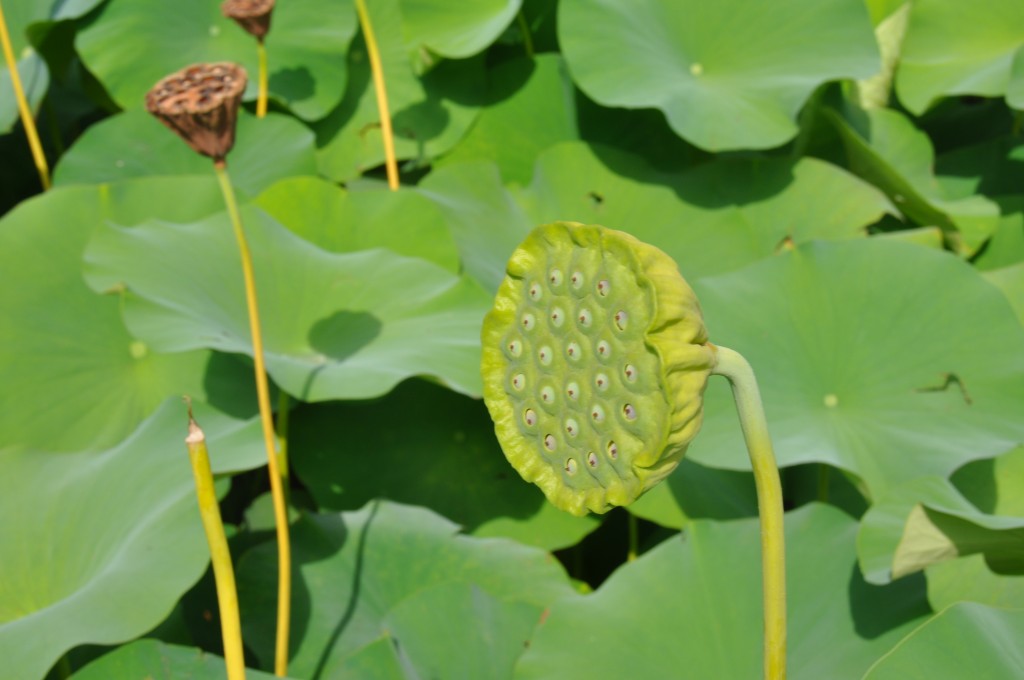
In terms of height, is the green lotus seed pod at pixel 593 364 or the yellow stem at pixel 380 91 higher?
the green lotus seed pod at pixel 593 364

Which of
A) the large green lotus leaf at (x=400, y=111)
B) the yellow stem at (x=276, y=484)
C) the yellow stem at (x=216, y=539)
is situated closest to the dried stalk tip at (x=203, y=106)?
the yellow stem at (x=276, y=484)

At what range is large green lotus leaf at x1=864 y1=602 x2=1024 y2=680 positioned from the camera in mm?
777

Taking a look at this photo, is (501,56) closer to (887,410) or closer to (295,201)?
Result: (295,201)

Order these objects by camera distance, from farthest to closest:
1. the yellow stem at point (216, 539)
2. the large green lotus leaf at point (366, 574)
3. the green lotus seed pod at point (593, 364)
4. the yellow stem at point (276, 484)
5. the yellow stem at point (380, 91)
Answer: the yellow stem at point (380, 91) < the large green lotus leaf at point (366, 574) < the yellow stem at point (276, 484) < the yellow stem at point (216, 539) < the green lotus seed pod at point (593, 364)

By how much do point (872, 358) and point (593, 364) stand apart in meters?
0.88

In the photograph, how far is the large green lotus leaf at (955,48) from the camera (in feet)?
6.12

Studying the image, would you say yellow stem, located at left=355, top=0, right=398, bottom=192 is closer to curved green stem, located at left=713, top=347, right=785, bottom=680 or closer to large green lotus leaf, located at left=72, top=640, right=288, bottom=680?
large green lotus leaf, located at left=72, top=640, right=288, bottom=680

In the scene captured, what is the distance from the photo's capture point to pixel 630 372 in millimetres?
526

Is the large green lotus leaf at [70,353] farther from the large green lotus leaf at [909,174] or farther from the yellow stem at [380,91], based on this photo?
the large green lotus leaf at [909,174]

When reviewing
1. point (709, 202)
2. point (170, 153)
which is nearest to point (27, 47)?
point (170, 153)

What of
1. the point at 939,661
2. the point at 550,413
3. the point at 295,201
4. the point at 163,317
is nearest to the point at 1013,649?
the point at 939,661

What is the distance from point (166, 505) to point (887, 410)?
0.86m

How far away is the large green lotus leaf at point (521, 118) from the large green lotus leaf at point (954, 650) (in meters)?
1.33

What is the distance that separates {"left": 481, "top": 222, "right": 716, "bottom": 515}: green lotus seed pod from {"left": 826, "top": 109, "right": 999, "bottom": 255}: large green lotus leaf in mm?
1357
